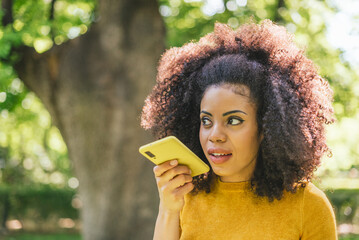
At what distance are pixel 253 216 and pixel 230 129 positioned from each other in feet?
1.43

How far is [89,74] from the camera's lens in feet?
19.3

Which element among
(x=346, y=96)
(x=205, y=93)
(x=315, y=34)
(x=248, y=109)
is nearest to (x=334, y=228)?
(x=248, y=109)

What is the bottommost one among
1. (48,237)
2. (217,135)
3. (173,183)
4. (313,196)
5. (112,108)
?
(313,196)

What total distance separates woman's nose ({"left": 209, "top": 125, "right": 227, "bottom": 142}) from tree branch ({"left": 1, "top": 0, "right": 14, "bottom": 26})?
5.57m

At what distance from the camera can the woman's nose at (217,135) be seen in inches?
82.6

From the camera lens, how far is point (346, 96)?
28.5 feet

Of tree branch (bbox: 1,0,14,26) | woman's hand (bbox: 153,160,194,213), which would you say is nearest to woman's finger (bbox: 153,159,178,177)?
woman's hand (bbox: 153,160,194,213)

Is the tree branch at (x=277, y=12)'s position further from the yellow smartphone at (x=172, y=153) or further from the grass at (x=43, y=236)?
the grass at (x=43, y=236)

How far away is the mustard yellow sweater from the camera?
80.9 inches

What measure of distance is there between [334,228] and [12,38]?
509 cm

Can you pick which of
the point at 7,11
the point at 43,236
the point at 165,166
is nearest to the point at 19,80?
the point at 7,11

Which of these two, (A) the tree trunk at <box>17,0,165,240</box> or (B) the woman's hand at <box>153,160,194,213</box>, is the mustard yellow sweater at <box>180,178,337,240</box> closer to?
Answer: (B) the woman's hand at <box>153,160,194,213</box>

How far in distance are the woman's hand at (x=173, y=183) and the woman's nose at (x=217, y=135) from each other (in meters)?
0.21

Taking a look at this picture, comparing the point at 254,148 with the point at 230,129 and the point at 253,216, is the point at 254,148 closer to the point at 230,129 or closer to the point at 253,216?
the point at 230,129
